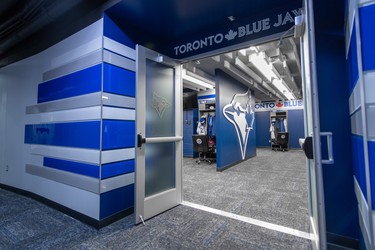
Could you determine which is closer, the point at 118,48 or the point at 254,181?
the point at 118,48

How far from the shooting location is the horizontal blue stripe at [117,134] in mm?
2283

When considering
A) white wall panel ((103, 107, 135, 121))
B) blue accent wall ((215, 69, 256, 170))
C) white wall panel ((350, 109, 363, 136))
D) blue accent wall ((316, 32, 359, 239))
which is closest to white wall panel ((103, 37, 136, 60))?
white wall panel ((103, 107, 135, 121))

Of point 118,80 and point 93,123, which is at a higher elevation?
point 118,80

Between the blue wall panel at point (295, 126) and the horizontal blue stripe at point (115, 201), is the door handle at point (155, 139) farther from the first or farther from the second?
the blue wall panel at point (295, 126)

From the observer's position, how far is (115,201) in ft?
7.84

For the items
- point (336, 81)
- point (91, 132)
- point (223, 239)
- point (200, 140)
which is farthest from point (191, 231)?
point (200, 140)

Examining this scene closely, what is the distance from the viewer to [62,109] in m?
2.70

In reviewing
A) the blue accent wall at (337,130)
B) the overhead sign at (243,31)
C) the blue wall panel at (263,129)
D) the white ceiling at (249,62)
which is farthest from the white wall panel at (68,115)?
the blue wall panel at (263,129)

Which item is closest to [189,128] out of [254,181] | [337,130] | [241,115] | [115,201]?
[241,115]

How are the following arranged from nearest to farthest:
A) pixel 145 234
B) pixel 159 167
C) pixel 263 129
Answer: pixel 145 234 → pixel 159 167 → pixel 263 129

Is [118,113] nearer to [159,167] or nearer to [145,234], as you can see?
[159,167]

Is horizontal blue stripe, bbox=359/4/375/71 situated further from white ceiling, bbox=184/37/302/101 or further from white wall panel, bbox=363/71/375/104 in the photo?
white ceiling, bbox=184/37/302/101

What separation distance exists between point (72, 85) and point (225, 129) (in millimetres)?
4088

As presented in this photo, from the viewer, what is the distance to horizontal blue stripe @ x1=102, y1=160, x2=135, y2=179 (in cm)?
227
